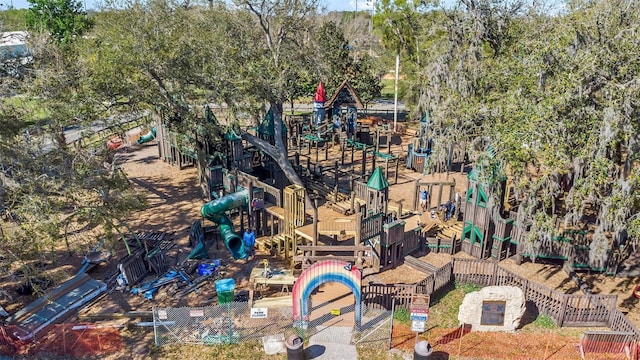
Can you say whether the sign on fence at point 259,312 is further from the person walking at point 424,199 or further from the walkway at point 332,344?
the person walking at point 424,199

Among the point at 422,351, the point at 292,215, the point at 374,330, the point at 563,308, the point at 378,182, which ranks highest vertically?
the point at 378,182

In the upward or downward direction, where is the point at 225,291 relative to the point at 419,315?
downward

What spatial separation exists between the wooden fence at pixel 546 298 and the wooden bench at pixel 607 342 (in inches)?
13.2

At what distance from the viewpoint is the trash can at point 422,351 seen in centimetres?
1242

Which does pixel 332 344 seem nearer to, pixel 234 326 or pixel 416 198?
pixel 234 326

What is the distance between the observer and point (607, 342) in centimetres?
1323

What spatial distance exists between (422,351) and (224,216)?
403 inches

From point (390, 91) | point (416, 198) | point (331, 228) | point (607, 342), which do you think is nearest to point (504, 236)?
point (607, 342)

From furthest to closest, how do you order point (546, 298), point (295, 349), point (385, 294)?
point (385, 294)
point (546, 298)
point (295, 349)

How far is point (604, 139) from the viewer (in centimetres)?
1384

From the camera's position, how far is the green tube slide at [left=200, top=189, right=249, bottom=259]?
18.6 meters

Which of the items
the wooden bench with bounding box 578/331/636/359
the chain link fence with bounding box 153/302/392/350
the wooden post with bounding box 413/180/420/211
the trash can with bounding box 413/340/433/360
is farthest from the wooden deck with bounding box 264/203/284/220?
the wooden bench with bounding box 578/331/636/359

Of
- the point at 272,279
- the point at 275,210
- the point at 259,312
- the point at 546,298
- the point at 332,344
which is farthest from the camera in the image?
the point at 275,210

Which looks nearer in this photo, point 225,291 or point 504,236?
point 225,291
